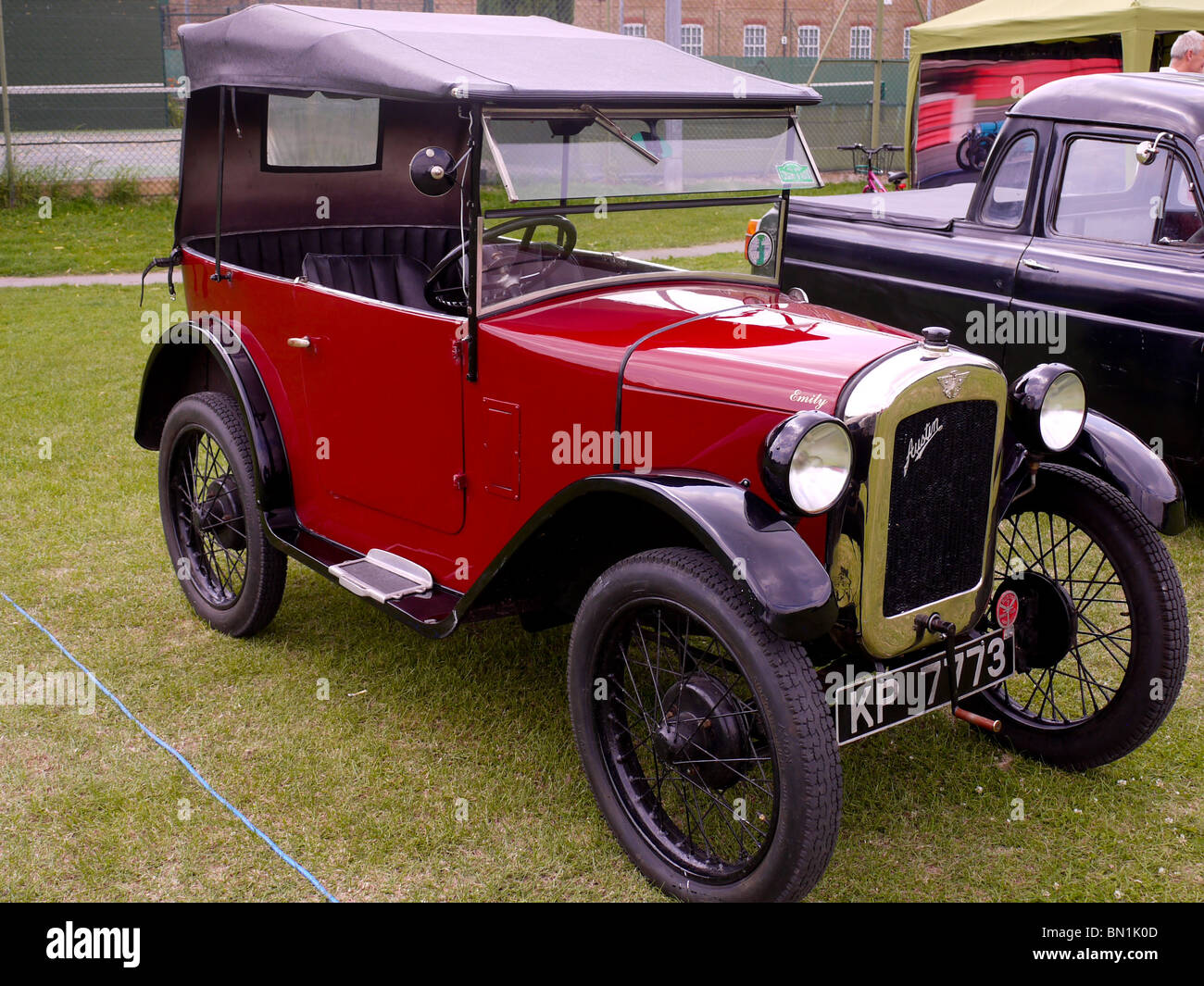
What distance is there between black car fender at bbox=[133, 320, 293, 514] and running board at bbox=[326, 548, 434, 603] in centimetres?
46

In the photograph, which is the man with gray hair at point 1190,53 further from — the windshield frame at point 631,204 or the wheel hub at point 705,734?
the wheel hub at point 705,734

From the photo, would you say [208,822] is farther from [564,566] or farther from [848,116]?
[848,116]

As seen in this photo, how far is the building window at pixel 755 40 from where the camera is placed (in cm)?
2730

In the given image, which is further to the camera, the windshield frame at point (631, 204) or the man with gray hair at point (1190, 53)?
the man with gray hair at point (1190, 53)

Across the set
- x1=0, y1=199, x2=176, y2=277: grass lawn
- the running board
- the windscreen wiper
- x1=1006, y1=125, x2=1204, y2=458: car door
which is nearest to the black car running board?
the running board

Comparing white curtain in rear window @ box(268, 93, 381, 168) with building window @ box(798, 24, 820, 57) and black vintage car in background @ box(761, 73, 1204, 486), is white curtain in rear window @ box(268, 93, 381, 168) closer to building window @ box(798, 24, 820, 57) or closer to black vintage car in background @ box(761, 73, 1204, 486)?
black vintage car in background @ box(761, 73, 1204, 486)

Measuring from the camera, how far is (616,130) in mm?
3229

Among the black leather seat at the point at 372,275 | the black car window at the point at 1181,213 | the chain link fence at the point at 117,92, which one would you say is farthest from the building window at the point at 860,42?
the black leather seat at the point at 372,275

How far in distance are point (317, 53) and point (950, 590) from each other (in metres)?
2.27

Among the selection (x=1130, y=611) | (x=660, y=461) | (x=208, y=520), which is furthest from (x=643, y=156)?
(x=208, y=520)

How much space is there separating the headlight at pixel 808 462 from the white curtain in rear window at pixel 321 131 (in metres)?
2.55

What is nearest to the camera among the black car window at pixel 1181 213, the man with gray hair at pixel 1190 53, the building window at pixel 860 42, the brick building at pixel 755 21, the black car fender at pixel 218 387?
the black car fender at pixel 218 387

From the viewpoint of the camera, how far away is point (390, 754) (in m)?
3.47
